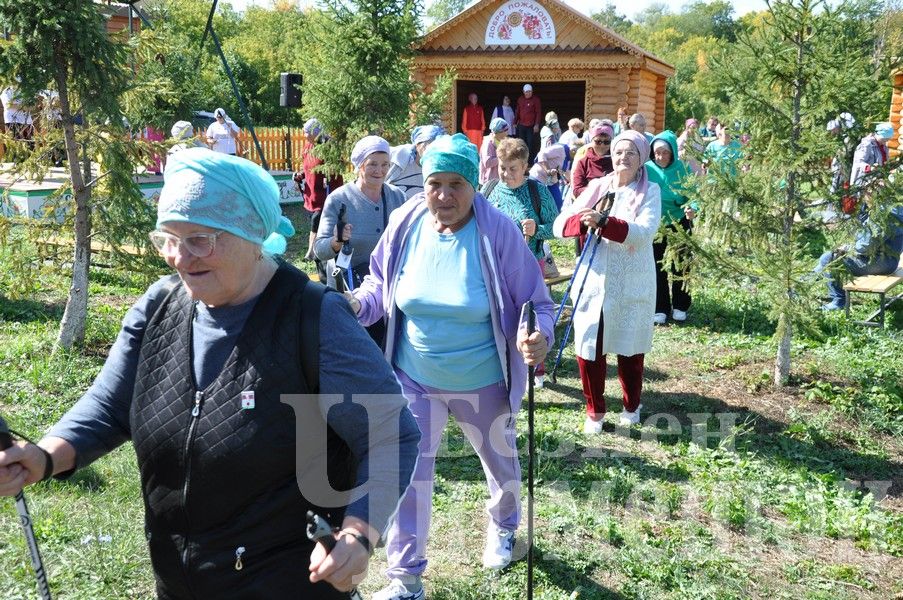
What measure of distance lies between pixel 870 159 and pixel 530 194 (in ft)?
23.0

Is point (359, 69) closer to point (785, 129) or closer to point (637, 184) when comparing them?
point (785, 129)

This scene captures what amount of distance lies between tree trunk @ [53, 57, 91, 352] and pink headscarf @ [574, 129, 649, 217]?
4.19m

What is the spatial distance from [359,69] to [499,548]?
11.8m

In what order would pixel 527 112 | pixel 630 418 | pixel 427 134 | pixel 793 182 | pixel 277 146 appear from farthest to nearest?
pixel 277 146, pixel 527 112, pixel 427 134, pixel 793 182, pixel 630 418

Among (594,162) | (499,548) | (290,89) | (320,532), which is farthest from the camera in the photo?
(290,89)

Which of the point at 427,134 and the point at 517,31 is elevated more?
the point at 517,31

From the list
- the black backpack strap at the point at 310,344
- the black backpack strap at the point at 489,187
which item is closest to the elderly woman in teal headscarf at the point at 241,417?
the black backpack strap at the point at 310,344

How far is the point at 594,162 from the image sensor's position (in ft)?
30.1

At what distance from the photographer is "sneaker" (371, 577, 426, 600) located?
12.8ft

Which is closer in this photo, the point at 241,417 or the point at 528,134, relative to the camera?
the point at 241,417

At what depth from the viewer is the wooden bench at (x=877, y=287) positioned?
8.41 m

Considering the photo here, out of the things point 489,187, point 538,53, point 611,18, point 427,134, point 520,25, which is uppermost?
point 611,18

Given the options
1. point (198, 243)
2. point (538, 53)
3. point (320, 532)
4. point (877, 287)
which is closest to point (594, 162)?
point (877, 287)

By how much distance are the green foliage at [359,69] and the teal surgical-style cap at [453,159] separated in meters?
10.5
